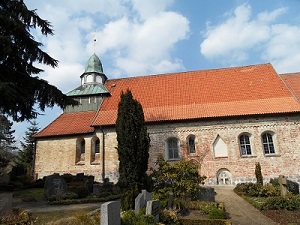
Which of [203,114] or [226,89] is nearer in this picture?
[203,114]

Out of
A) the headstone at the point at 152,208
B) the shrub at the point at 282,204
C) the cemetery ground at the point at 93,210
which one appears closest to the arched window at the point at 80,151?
the cemetery ground at the point at 93,210

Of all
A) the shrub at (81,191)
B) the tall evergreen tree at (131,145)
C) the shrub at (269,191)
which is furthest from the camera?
the shrub at (269,191)

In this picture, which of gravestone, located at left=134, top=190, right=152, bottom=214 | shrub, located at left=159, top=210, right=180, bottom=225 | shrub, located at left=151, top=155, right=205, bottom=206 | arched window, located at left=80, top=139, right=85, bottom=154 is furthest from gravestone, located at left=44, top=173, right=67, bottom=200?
arched window, located at left=80, top=139, right=85, bottom=154

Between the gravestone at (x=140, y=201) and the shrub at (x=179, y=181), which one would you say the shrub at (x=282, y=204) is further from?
the gravestone at (x=140, y=201)

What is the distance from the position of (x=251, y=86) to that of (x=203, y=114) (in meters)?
4.76

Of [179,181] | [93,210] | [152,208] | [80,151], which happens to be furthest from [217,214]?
[80,151]

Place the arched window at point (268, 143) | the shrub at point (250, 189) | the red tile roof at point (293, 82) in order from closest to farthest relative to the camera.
Result: the shrub at point (250, 189) < the arched window at point (268, 143) < the red tile roof at point (293, 82)

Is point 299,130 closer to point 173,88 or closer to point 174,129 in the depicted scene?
point 174,129

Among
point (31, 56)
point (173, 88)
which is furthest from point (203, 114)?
point (31, 56)

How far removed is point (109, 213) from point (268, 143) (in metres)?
14.6

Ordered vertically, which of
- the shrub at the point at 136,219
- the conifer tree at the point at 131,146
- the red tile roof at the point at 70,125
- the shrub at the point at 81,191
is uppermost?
the red tile roof at the point at 70,125

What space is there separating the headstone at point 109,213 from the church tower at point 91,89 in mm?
15552

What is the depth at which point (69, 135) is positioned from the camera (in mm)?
19688

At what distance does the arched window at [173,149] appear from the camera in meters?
18.3
